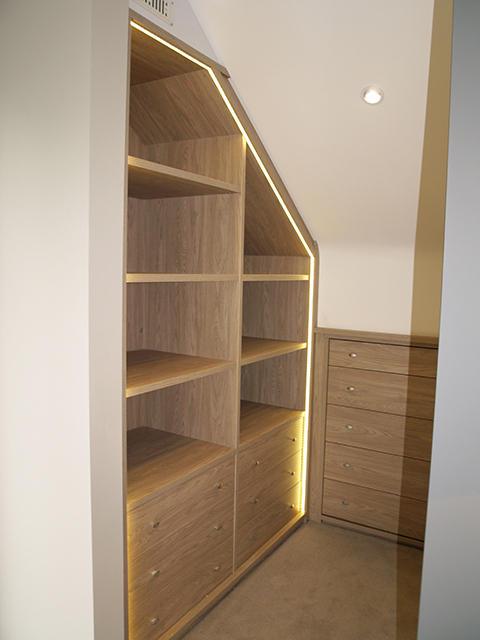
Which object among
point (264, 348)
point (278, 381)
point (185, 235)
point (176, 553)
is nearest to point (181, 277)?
point (185, 235)

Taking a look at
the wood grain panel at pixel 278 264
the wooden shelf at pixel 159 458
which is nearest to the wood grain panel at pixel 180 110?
the wood grain panel at pixel 278 264

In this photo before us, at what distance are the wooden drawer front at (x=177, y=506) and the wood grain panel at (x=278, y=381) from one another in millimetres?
770

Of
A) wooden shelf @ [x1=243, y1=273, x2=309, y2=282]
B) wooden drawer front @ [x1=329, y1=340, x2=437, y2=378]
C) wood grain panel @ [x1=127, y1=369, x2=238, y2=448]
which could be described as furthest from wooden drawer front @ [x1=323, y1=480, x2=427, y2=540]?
wooden shelf @ [x1=243, y1=273, x2=309, y2=282]

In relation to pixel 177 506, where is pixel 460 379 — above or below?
above

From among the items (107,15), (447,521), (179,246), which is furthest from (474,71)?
(179,246)

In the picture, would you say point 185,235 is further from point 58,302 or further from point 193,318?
point 58,302

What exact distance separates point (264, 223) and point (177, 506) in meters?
1.51

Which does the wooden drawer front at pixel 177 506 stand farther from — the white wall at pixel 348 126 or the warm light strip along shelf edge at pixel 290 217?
the white wall at pixel 348 126

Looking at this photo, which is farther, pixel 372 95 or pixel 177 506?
pixel 177 506

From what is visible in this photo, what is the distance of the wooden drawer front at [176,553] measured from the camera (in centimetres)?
179

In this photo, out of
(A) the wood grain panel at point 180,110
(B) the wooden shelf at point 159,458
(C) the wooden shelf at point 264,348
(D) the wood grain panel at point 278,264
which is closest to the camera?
(B) the wooden shelf at point 159,458

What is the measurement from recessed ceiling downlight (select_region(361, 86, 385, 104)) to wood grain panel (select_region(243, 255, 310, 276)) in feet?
3.66

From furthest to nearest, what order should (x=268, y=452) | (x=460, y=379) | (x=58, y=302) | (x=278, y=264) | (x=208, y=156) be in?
(x=278, y=264)
(x=268, y=452)
(x=208, y=156)
(x=58, y=302)
(x=460, y=379)

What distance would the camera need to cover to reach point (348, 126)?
2.01 m
